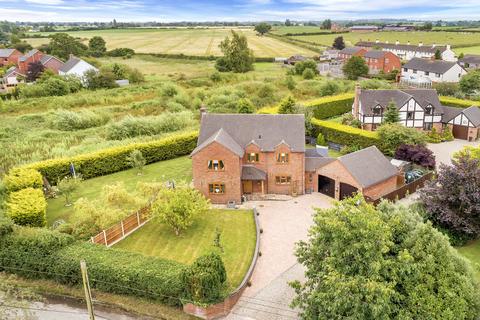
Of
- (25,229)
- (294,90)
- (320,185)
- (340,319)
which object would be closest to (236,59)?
(294,90)

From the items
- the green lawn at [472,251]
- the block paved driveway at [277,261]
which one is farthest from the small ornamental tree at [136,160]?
the green lawn at [472,251]

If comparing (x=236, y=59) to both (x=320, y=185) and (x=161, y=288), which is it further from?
(x=161, y=288)

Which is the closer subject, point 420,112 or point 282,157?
point 282,157

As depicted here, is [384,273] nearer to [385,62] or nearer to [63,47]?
[385,62]

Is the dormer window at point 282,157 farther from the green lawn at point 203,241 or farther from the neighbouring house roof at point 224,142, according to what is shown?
the green lawn at point 203,241

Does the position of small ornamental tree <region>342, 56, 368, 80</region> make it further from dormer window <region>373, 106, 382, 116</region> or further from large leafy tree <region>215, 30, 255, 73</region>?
dormer window <region>373, 106, 382, 116</region>

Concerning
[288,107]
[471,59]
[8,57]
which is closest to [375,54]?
[471,59]
